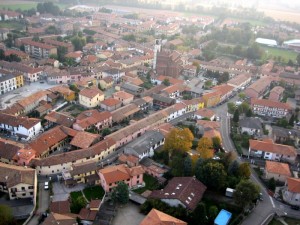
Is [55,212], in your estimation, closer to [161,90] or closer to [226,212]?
[226,212]

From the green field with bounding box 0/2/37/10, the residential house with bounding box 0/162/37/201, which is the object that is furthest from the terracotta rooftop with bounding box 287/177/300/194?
the green field with bounding box 0/2/37/10

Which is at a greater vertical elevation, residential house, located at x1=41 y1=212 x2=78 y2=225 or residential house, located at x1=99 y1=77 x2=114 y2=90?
residential house, located at x1=99 y1=77 x2=114 y2=90

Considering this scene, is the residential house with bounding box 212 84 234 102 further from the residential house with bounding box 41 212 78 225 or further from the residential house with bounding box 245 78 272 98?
the residential house with bounding box 41 212 78 225

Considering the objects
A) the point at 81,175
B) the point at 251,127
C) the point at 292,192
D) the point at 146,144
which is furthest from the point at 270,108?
the point at 81,175

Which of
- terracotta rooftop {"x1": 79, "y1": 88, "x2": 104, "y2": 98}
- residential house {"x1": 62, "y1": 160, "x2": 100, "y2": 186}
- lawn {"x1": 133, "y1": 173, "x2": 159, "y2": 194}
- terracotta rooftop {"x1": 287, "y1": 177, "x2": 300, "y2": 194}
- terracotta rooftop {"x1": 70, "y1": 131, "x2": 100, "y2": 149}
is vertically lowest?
lawn {"x1": 133, "y1": 173, "x2": 159, "y2": 194}

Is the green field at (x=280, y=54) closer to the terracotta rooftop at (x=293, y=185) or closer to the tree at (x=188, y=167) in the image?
the terracotta rooftop at (x=293, y=185)

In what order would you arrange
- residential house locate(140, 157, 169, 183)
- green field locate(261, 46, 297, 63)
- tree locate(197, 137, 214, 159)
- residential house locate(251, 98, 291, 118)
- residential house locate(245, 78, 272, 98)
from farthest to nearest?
green field locate(261, 46, 297, 63), residential house locate(245, 78, 272, 98), residential house locate(251, 98, 291, 118), tree locate(197, 137, 214, 159), residential house locate(140, 157, 169, 183)

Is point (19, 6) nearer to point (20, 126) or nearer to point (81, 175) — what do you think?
point (20, 126)
